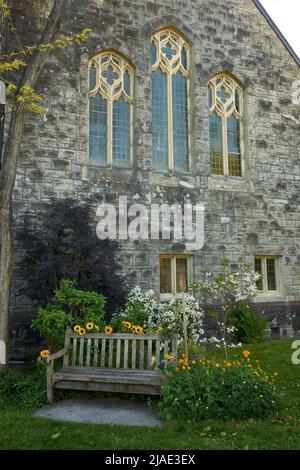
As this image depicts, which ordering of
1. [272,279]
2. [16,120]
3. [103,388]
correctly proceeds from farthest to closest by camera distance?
[272,279], [16,120], [103,388]

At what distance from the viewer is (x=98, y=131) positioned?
36.7 ft

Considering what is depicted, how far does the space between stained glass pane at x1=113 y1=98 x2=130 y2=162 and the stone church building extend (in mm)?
29

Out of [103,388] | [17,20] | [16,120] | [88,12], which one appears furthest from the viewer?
[88,12]

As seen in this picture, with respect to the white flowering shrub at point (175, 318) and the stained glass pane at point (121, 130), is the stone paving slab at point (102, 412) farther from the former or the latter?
the stained glass pane at point (121, 130)

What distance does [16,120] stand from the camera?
838 cm

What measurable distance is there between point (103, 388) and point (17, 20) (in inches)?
342

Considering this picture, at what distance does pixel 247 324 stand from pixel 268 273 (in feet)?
6.90

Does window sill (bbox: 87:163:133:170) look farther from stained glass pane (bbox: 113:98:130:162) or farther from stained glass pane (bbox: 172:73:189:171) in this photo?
stained glass pane (bbox: 172:73:189:171)

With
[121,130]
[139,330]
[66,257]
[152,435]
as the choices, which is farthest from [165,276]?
[152,435]

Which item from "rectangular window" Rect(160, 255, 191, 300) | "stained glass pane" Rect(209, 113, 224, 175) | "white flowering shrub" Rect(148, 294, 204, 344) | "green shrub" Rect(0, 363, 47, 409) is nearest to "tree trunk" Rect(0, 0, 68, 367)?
"green shrub" Rect(0, 363, 47, 409)

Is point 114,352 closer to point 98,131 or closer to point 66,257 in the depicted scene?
point 66,257

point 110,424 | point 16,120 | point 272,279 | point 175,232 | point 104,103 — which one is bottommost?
point 110,424

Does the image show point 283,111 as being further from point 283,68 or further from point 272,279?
point 272,279

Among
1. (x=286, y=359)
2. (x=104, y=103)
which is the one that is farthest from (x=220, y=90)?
(x=286, y=359)
